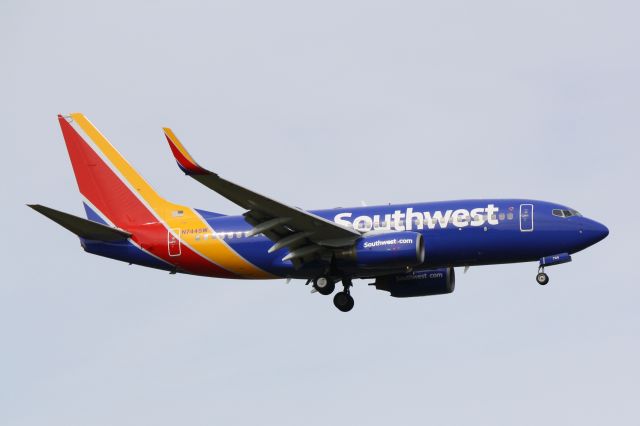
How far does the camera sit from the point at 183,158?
4572 centimetres

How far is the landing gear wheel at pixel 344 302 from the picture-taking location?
5594 centimetres

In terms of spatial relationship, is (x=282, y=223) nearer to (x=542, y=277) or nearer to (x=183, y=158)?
(x=183, y=158)

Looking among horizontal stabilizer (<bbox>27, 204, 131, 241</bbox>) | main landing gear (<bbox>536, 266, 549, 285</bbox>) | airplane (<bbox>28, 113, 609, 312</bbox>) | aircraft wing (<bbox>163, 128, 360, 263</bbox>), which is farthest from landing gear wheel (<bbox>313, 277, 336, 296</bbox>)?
horizontal stabilizer (<bbox>27, 204, 131, 241</bbox>)

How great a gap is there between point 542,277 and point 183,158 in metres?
15.8

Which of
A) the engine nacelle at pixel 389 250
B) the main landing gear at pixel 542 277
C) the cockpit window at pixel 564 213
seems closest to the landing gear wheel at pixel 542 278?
the main landing gear at pixel 542 277

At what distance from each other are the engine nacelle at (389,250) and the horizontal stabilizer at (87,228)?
10.8m

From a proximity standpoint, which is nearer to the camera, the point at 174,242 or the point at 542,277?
the point at 542,277

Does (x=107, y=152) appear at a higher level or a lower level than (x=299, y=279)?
higher

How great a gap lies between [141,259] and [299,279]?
22.5 feet

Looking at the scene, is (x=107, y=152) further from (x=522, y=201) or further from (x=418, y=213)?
(x=522, y=201)

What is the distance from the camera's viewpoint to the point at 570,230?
52.3 metres

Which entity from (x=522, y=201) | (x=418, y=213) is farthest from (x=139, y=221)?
(x=522, y=201)

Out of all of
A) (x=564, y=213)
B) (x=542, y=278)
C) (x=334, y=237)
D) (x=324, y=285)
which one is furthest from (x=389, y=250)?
(x=564, y=213)

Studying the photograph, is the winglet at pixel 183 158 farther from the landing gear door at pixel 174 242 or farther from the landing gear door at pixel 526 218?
the landing gear door at pixel 526 218
